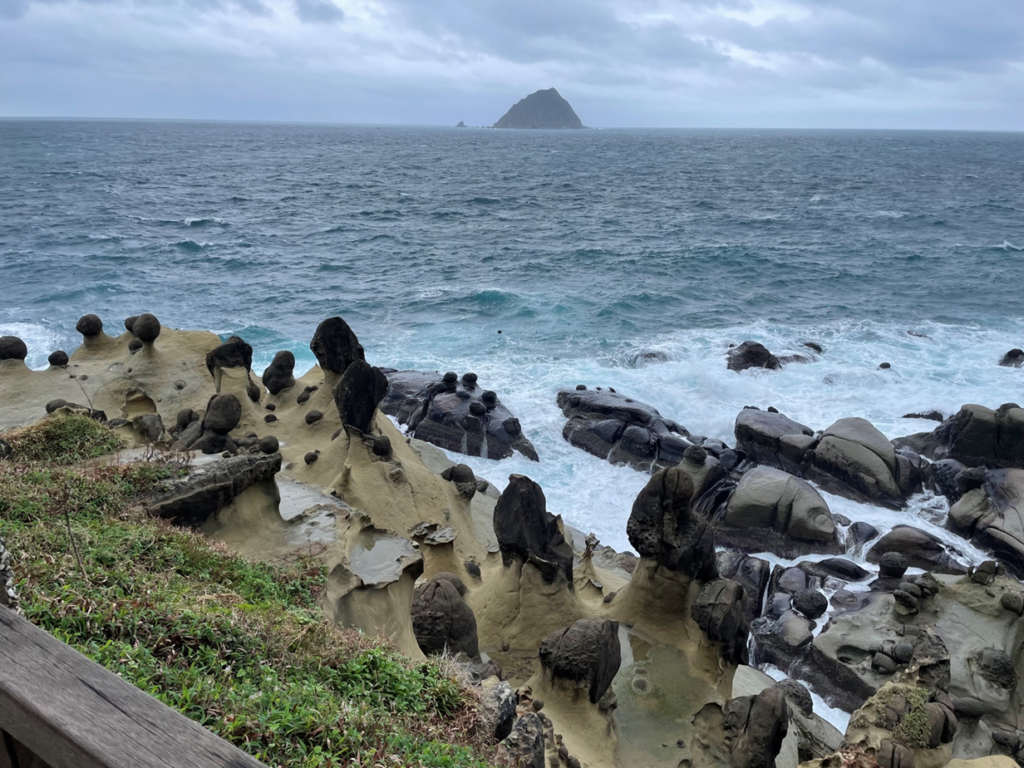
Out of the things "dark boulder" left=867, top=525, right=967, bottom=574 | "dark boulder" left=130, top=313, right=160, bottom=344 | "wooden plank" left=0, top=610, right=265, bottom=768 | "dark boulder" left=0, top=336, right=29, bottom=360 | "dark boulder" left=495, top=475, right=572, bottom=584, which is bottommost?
"dark boulder" left=867, top=525, right=967, bottom=574

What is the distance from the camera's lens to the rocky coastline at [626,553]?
8.50 m

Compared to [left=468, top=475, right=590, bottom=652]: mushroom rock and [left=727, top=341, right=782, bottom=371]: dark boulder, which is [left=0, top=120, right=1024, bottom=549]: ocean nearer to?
[left=727, top=341, right=782, bottom=371]: dark boulder

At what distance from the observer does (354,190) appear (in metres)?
82.2

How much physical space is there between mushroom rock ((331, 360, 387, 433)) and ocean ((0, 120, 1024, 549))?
7.70m

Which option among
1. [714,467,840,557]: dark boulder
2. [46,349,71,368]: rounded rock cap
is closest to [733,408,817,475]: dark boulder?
[714,467,840,557]: dark boulder

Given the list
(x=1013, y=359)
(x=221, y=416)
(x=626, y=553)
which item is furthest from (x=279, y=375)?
(x=1013, y=359)

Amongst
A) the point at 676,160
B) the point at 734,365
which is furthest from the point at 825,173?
the point at 734,365

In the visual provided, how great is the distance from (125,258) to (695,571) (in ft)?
149

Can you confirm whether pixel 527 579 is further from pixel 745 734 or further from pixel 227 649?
pixel 227 649

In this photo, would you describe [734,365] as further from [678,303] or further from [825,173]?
[825,173]

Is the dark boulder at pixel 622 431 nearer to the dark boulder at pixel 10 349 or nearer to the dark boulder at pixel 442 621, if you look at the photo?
the dark boulder at pixel 442 621

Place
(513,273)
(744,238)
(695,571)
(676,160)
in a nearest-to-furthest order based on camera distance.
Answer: (695,571), (513,273), (744,238), (676,160)

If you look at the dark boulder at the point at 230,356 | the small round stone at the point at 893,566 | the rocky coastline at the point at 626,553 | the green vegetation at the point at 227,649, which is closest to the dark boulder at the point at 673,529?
the rocky coastline at the point at 626,553

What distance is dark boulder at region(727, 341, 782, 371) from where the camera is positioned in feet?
94.4
